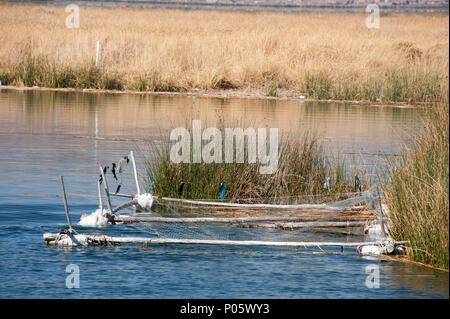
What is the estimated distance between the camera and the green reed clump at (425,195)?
7.82 metres

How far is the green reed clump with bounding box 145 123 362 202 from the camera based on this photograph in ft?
35.1

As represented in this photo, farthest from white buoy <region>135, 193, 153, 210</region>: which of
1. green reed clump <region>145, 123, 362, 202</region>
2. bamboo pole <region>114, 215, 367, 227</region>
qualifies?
green reed clump <region>145, 123, 362, 202</region>

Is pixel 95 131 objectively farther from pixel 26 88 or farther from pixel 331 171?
pixel 26 88

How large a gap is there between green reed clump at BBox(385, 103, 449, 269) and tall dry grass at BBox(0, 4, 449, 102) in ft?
52.8

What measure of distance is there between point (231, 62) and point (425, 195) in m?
24.9

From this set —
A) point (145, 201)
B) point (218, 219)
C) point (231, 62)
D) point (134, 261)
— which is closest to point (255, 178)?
point (218, 219)

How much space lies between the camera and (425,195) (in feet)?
26.5

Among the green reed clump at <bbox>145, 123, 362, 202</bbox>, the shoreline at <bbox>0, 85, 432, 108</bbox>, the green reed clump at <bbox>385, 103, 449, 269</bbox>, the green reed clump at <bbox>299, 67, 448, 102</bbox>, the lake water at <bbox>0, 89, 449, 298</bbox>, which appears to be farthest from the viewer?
the shoreline at <bbox>0, 85, 432, 108</bbox>

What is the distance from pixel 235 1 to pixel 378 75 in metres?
69.6

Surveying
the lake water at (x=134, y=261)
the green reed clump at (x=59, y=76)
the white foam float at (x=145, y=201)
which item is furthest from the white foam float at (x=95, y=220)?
the green reed clump at (x=59, y=76)

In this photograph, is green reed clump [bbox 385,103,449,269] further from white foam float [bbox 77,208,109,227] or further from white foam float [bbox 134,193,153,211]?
white foam float [bbox 77,208,109,227]

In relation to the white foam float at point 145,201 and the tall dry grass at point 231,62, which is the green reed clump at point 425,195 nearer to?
the white foam float at point 145,201

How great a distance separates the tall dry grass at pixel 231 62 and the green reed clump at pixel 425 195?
1609 centimetres
